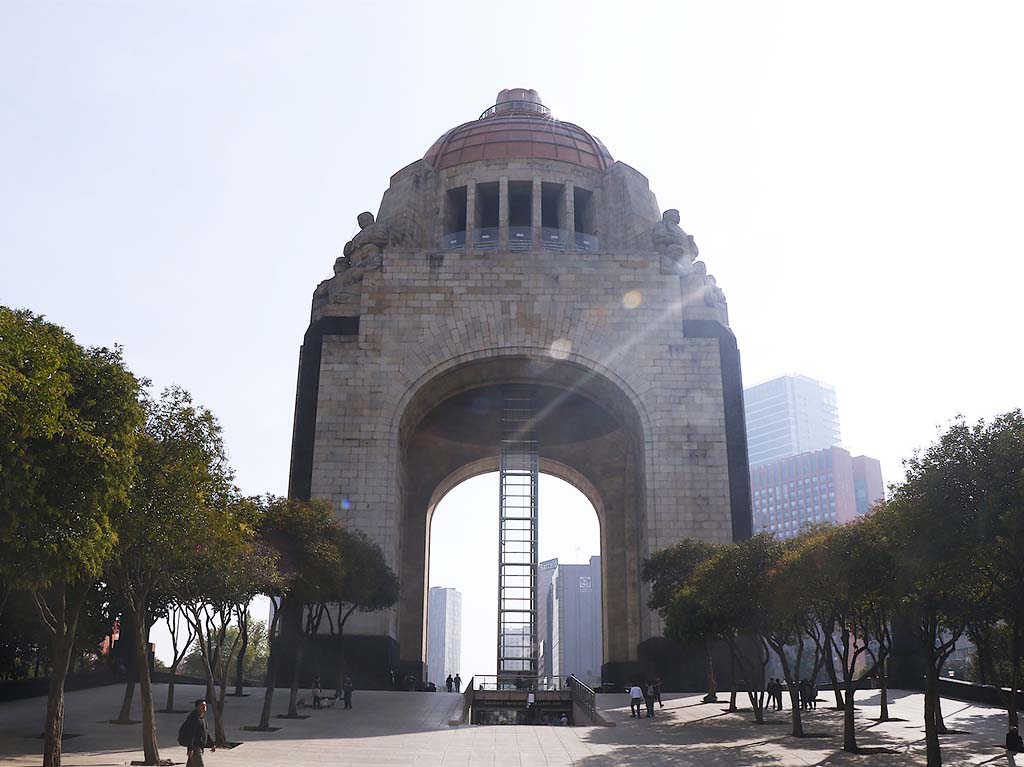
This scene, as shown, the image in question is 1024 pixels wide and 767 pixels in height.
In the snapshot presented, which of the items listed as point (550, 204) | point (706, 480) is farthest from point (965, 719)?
point (550, 204)

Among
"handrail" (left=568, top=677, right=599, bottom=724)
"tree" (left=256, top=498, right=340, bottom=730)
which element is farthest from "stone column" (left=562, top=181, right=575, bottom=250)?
"tree" (left=256, top=498, right=340, bottom=730)

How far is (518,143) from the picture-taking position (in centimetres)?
4562

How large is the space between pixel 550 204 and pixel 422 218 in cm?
686

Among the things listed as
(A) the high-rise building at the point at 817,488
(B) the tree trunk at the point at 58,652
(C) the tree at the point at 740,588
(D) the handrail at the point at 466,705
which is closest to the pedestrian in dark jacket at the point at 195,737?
(B) the tree trunk at the point at 58,652

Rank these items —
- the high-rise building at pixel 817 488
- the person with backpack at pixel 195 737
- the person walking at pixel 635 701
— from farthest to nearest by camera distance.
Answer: the high-rise building at pixel 817 488 → the person walking at pixel 635 701 → the person with backpack at pixel 195 737

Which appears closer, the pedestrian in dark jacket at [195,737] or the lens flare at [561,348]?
the pedestrian in dark jacket at [195,737]

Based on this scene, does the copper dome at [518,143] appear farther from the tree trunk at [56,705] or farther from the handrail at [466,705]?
the tree trunk at [56,705]

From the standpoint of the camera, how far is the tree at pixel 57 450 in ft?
35.6

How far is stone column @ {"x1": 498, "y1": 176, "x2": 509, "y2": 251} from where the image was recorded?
41.2 m

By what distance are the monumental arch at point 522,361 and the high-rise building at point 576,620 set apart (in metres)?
99.9

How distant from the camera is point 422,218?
144ft

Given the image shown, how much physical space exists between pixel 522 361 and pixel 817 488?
11495 cm

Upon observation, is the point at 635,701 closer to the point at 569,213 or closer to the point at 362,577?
the point at 362,577

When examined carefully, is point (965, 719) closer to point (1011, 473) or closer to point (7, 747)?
point (1011, 473)
